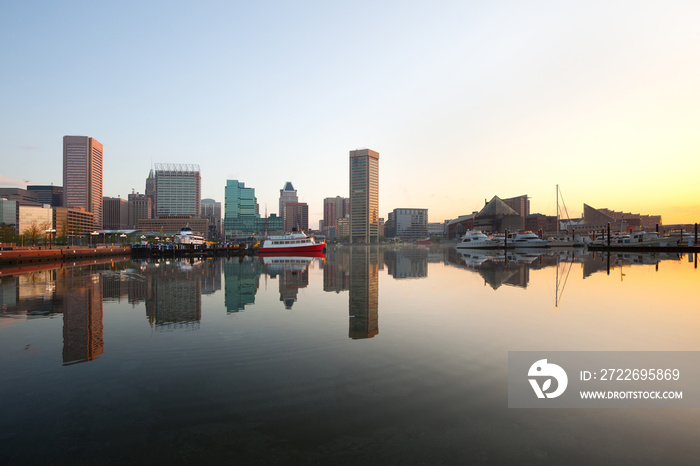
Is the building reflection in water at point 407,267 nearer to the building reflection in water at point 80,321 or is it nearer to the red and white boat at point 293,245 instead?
the building reflection in water at point 80,321

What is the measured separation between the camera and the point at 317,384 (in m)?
8.89

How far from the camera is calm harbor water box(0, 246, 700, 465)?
6.14 meters

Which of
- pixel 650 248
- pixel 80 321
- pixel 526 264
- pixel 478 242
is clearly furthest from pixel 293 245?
pixel 650 248

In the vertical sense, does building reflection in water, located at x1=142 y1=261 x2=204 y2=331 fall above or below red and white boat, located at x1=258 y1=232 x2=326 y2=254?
below

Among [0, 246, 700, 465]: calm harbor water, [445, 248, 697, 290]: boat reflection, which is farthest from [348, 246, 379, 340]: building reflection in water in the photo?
[445, 248, 697, 290]: boat reflection

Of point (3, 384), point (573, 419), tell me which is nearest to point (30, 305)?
point (3, 384)

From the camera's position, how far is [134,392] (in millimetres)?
8555

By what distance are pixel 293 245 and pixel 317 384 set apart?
8728cm

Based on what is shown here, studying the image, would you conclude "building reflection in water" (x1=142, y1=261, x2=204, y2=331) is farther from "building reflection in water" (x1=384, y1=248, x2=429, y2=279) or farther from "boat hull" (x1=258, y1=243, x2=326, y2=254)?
"boat hull" (x1=258, y1=243, x2=326, y2=254)

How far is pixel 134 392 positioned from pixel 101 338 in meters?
6.41

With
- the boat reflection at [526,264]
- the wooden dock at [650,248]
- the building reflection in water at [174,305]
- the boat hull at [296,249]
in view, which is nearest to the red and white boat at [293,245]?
the boat hull at [296,249]

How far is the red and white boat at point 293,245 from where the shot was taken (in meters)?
93.5

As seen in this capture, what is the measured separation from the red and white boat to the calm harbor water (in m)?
73.2

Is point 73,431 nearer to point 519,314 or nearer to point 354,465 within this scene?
point 354,465
